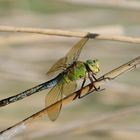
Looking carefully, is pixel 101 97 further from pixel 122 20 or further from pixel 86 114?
pixel 122 20

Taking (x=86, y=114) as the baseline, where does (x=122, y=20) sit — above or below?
above

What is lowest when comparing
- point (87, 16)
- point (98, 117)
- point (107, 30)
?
point (98, 117)

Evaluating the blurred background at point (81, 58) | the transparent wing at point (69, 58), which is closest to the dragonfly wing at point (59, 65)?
the transparent wing at point (69, 58)

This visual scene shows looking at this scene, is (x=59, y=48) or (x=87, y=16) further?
(x=87, y=16)

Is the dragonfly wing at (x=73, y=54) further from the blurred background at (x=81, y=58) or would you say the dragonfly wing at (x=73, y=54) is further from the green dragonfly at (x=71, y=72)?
the blurred background at (x=81, y=58)

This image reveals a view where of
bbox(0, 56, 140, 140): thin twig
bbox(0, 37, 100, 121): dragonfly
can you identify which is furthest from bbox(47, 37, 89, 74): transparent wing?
bbox(0, 56, 140, 140): thin twig

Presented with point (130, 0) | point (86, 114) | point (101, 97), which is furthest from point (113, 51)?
point (130, 0)

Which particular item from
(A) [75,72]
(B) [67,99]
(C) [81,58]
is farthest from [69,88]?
(C) [81,58]

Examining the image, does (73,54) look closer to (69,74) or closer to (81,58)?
(69,74)
